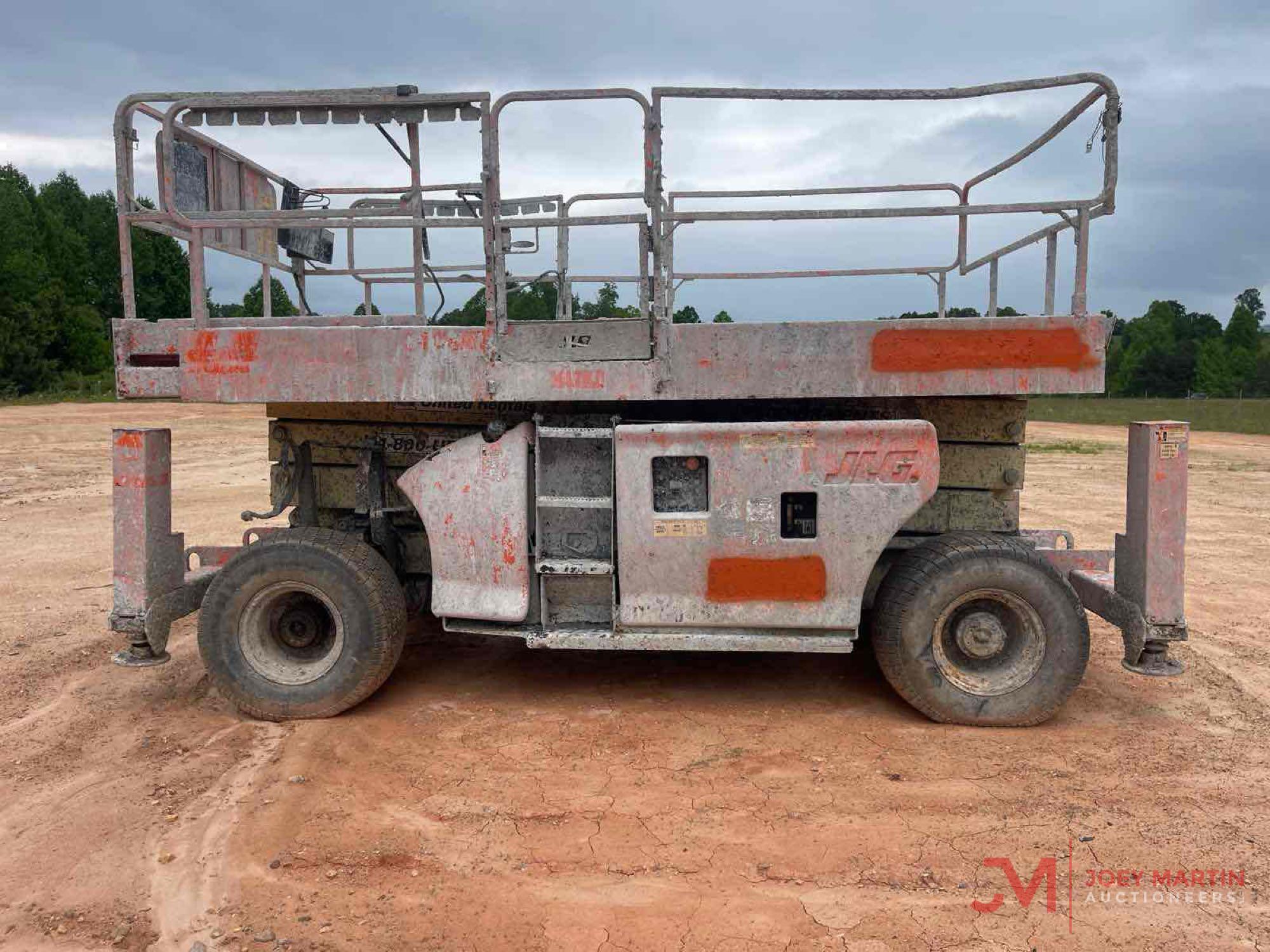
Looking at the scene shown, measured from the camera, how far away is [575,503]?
15.1 feet

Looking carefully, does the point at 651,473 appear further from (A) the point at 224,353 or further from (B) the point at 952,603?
(A) the point at 224,353

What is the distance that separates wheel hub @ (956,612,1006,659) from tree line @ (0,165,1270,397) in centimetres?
321

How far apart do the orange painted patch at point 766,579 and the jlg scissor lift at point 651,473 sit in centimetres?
1

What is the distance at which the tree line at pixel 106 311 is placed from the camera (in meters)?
34.1

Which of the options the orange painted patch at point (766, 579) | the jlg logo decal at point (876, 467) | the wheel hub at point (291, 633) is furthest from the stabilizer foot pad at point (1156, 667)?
the wheel hub at point (291, 633)

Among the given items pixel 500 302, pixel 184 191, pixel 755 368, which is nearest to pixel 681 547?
pixel 755 368

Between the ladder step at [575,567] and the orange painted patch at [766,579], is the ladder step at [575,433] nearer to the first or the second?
the ladder step at [575,567]

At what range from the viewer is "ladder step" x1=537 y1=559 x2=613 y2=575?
4531 millimetres

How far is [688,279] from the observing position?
586cm

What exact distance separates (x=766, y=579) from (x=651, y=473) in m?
0.76

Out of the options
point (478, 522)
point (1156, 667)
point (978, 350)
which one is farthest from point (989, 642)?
point (478, 522)

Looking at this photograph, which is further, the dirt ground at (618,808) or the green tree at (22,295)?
the green tree at (22,295)

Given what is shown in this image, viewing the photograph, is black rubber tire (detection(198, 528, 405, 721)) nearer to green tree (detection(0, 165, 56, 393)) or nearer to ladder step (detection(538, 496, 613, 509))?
ladder step (detection(538, 496, 613, 509))

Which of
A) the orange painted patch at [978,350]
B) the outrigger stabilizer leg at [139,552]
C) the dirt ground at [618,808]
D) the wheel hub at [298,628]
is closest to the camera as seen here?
the dirt ground at [618,808]
